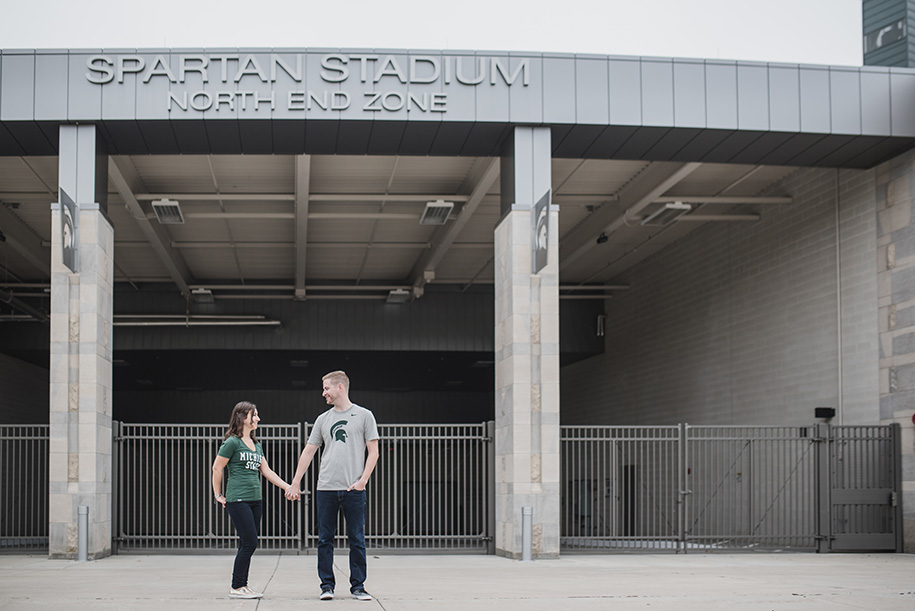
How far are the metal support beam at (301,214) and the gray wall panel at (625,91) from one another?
5117 mm

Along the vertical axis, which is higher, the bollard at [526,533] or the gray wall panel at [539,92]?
the gray wall panel at [539,92]

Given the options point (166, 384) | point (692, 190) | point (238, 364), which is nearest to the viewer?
point (692, 190)

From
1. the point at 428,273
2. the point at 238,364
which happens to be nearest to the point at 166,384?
the point at 238,364

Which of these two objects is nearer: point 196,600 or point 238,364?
point 196,600

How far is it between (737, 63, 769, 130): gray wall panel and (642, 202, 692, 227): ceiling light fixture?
4.91 metres

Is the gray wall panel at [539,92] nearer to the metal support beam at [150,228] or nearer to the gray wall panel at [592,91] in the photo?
the gray wall panel at [592,91]

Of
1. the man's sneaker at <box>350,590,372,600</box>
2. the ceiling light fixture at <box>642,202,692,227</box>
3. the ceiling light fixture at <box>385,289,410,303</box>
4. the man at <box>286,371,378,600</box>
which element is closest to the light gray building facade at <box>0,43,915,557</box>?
the ceiling light fixture at <box>642,202,692,227</box>

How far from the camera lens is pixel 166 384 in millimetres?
37938

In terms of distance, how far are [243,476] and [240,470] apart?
0.17 feet

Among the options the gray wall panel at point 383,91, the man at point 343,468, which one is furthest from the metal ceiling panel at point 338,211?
the man at point 343,468

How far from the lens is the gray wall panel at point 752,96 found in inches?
591

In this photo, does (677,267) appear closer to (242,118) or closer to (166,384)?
(242,118)

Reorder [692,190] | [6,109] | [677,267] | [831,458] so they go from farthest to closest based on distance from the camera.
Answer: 1. [677,267]
2. [692,190]
3. [831,458]
4. [6,109]

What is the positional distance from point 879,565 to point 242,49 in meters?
10.5
